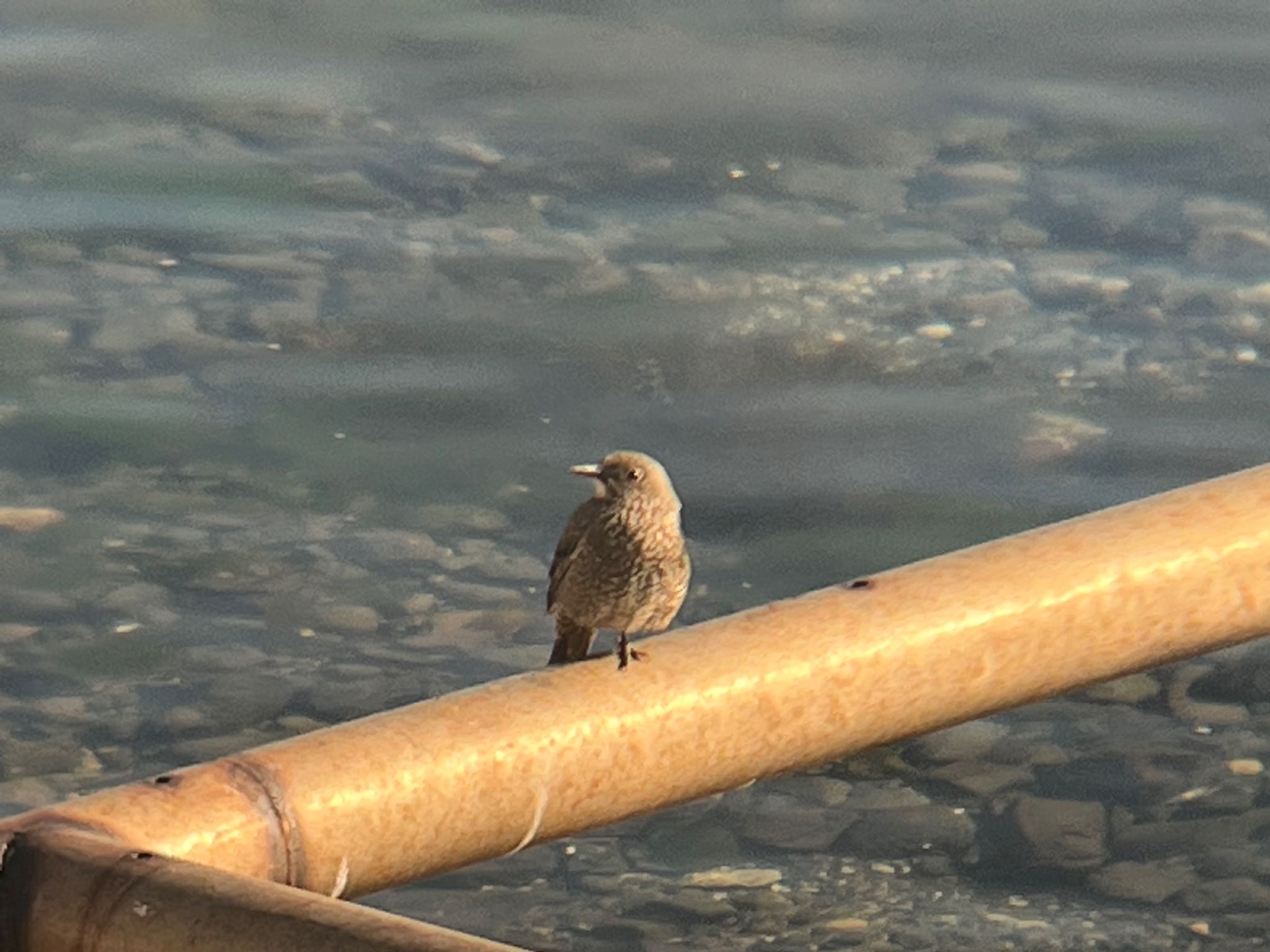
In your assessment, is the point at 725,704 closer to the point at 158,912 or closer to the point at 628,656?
the point at 628,656

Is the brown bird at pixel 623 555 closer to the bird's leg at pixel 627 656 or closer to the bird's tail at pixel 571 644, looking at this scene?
the bird's tail at pixel 571 644

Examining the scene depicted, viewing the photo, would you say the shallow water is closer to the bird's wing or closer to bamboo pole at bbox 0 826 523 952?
the bird's wing

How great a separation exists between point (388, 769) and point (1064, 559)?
82cm

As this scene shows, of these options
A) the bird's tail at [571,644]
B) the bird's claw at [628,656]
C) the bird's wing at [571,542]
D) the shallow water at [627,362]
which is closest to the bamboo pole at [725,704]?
the bird's claw at [628,656]

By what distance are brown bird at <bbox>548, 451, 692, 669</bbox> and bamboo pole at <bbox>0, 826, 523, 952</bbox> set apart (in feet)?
4.37

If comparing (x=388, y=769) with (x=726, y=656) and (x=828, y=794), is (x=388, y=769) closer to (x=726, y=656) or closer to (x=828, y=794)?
(x=726, y=656)

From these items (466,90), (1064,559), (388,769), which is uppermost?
(466,90)

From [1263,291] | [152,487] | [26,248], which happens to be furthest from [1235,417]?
[26,248]

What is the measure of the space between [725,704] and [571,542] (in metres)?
1.06

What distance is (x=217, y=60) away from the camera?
739cm

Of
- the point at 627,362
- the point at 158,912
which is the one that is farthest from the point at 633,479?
the point at 627,362

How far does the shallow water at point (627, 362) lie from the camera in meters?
4.38

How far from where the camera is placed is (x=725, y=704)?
7.77 ft

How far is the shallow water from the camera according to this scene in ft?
14.4
